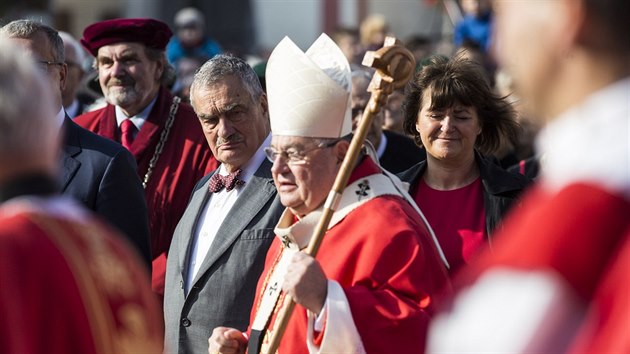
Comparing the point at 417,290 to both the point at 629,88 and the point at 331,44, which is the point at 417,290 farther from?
the point at 629,88

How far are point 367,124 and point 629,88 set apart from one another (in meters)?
2.19

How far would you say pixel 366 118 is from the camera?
4160 mm

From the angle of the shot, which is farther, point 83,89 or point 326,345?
point 83,89

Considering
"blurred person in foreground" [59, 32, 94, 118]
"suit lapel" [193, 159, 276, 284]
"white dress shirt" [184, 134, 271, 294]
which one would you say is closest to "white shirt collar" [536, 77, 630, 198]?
"suit lapel" [193, 159, 276, 284]

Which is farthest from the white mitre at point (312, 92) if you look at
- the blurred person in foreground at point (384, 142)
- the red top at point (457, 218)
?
the blurred person in foreground at point (384, 142)

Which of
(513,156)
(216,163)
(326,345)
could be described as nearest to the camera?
(326,345)

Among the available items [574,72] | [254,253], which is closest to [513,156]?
[254,253]

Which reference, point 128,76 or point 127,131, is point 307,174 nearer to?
point 127,131

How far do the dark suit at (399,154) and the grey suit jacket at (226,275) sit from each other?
1.48 meters

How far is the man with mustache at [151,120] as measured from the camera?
6383 millimetres

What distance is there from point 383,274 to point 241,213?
4.50 ft

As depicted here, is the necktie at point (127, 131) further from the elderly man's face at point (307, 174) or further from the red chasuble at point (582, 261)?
the red chasuble at point (582, 261)

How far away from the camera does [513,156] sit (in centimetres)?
795

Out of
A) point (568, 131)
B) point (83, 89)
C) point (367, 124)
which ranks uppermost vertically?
point (568, 131)
